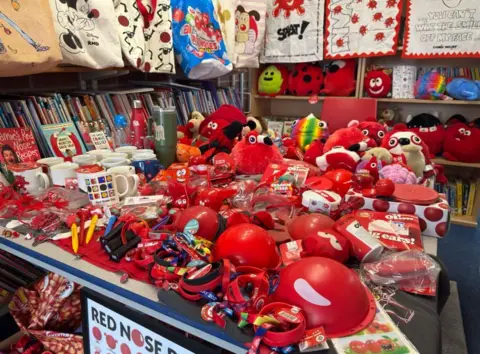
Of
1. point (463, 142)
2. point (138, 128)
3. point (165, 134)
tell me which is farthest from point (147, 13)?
point (463, 142)

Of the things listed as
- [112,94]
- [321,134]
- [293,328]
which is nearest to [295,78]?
[321,134]

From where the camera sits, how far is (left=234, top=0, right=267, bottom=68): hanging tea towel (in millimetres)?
2617

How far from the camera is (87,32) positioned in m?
1.43

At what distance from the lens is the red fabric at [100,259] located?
711mm

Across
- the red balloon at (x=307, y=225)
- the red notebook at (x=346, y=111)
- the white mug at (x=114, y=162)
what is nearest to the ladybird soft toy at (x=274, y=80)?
the red notebook at (x=346, y=111)

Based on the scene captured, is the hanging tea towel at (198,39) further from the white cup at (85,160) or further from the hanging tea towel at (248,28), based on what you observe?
the white cup at (85,160)

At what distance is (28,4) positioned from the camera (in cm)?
113

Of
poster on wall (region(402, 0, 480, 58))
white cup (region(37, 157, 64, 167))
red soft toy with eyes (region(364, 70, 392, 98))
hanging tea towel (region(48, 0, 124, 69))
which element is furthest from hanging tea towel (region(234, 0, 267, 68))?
white cup (region(37, 157, 64, 167))

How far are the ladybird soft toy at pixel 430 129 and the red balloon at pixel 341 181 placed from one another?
1.88 metres

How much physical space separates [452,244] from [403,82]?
4.08 feet

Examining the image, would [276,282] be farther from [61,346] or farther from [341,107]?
[341,107]

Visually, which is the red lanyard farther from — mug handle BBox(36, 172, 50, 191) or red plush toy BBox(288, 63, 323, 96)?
red plush toy BBox(288, 63, 323, 96)

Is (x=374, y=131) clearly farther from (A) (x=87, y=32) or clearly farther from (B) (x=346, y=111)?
(A) (x=87, y=32)

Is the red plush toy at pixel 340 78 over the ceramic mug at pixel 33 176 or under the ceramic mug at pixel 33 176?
over
